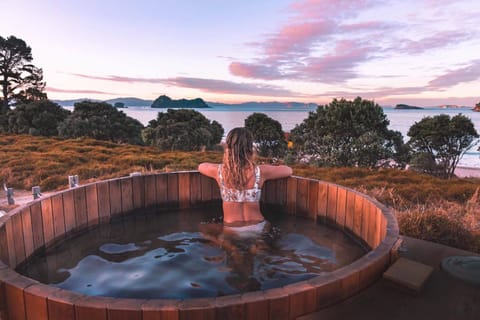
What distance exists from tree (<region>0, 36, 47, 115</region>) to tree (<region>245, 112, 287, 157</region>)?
21.2 metres

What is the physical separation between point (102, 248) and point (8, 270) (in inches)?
59.5

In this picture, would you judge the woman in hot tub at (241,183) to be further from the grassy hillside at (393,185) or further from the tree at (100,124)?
the tree at (100,124)

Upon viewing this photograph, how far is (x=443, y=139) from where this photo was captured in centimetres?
1720

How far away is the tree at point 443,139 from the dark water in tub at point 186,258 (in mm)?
15603

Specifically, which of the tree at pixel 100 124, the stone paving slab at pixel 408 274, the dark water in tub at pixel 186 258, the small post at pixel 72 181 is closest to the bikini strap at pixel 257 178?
the dark water in tub at pixel 186 258

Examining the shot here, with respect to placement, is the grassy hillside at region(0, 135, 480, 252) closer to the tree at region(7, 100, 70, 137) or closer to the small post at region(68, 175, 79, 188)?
the small post at region(68, 175, 79, 188)

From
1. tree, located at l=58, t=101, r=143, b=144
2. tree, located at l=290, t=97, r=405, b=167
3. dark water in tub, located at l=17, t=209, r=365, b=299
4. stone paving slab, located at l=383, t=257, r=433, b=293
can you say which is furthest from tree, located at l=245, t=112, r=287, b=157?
stone paving slab, located at l=383, t=257, r=433, b=293

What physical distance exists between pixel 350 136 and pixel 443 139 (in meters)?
7.64

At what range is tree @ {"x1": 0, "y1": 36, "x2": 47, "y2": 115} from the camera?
26828 mm

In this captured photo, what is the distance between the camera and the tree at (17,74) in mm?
26828

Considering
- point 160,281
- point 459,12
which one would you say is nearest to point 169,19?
point 459,12

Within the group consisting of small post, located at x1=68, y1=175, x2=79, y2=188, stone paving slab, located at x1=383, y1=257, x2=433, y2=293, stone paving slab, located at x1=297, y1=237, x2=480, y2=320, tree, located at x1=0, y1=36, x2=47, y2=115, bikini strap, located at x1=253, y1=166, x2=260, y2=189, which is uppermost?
tree, located at x1=0, y1=36, x2=47, y2=115

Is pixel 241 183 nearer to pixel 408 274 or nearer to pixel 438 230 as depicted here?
pixel 408 274

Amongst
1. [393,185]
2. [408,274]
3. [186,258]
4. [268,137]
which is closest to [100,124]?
[268,137]
